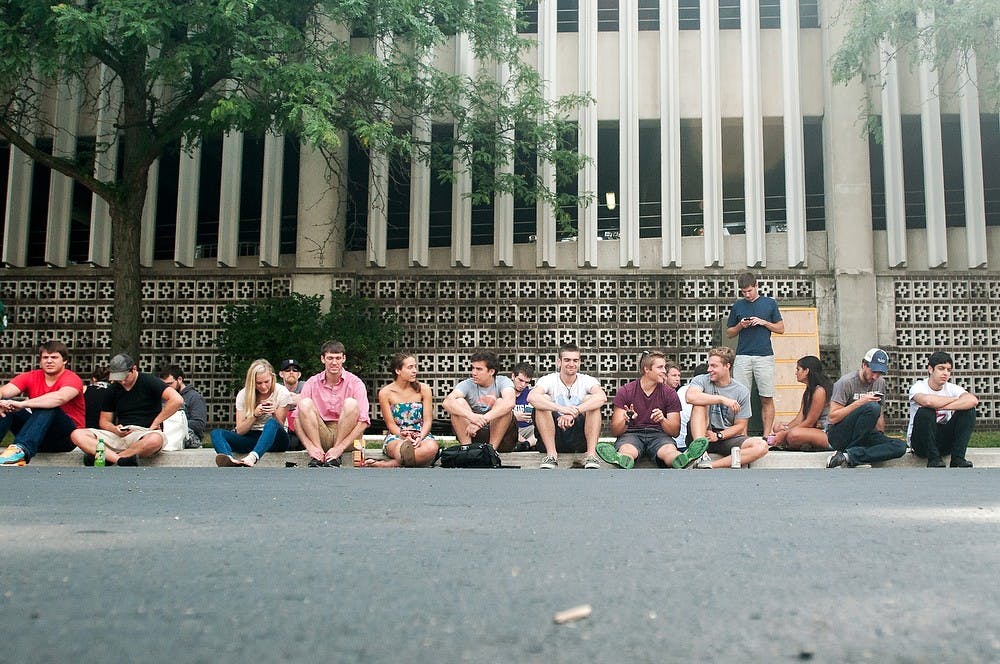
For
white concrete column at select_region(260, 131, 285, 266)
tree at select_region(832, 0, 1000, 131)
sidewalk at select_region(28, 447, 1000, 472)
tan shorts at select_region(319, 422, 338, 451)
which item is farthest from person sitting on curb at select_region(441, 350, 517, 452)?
white concrete column at select_region(260, 131, 285, 266)

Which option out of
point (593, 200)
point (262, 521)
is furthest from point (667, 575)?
point (593, 200)

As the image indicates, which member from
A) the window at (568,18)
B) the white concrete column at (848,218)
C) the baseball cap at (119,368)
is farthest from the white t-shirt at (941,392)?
the window at (568,18)

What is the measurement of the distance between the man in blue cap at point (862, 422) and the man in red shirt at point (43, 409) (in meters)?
8.58

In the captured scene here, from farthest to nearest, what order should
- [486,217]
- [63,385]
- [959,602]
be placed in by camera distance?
[486,217]
[63,385]
[959,602]

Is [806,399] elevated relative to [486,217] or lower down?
lower down

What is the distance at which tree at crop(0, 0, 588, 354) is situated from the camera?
14.3m

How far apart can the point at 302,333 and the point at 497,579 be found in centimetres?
1586

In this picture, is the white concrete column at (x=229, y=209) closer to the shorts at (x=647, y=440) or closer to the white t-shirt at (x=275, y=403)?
the white t-shirt at (x=275, y=403)

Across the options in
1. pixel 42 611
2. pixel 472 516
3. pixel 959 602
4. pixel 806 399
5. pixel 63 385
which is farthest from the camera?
pixel 806 399

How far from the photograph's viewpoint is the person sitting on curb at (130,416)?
1145 cm

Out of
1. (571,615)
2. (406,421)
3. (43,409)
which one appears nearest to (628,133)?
(406,421)

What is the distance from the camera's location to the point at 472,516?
5.25 metres

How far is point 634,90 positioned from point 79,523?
1753cm

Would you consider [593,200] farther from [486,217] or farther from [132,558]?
[132,558]
